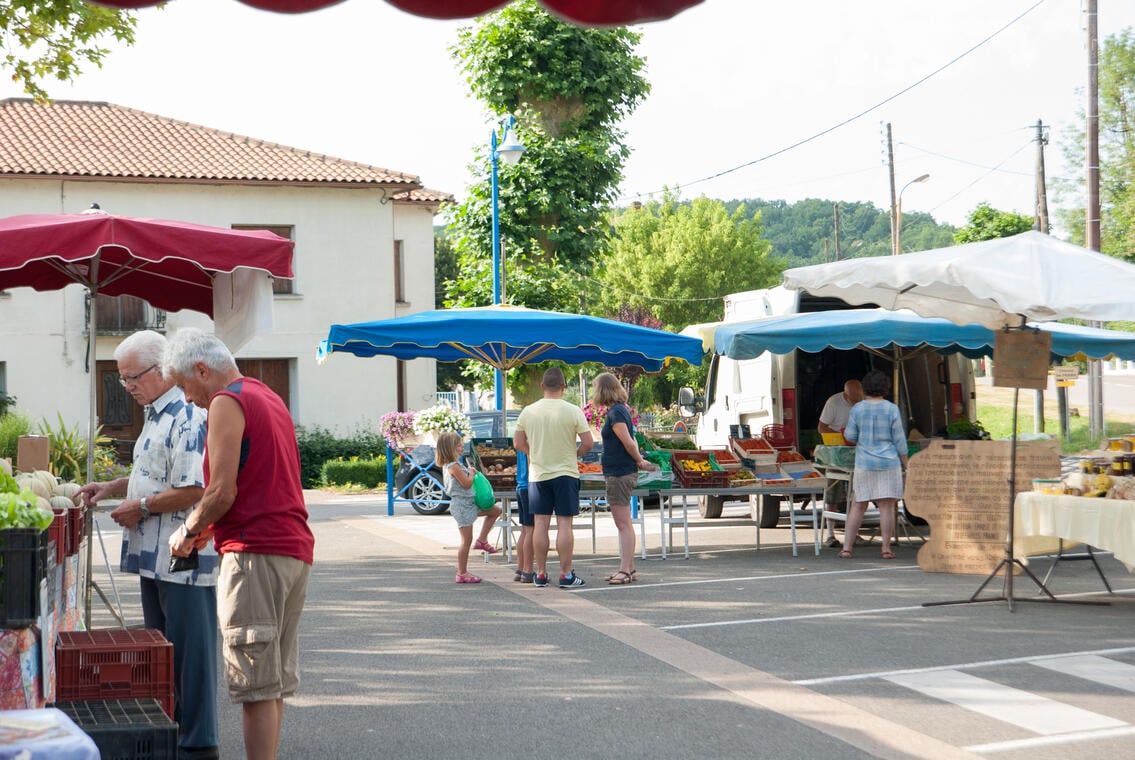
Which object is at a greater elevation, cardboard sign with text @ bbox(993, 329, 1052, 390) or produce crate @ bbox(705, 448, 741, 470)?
cardboard sign with text @ bbox(993, 329, 1052, 390)

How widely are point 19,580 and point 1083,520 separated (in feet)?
25.4

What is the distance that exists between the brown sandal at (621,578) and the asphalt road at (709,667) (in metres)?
0.16

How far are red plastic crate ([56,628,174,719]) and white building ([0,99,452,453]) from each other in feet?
77.6

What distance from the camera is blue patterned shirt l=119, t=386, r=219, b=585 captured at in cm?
564

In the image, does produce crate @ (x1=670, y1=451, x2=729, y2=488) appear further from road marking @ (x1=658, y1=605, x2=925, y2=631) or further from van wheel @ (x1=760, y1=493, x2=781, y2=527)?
road marking @ (x1=658, y1=605, x2=925, y2=631)

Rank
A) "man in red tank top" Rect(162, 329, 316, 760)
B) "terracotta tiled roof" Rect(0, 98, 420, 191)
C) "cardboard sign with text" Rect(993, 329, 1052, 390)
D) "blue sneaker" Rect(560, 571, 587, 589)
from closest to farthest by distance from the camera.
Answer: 1. "man in red tank top" Rect(162, 329, 316, 760)
2. "cardboard sign with text" Rect(993, 329, 1052, 390)
3. "blue sneaker" Rect(560, 571, 587, 589)
4. "terracotta tiled roof" Rect(0, 98, 420, 191)

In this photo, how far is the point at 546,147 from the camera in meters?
23.7

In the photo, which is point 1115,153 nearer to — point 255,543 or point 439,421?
point 439,421

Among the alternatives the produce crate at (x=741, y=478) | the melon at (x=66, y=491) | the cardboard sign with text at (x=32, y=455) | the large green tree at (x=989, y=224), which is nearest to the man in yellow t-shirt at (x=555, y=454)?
the produce crate at (x=741, y=478)

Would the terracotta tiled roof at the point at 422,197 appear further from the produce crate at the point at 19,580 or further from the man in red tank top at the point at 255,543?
the produce crate at the point at 19,580

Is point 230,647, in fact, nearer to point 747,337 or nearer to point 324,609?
point 324,609

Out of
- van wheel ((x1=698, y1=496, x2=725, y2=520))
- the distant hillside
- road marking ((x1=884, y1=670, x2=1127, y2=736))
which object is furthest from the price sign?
the distant hillside

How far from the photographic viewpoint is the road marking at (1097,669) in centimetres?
712

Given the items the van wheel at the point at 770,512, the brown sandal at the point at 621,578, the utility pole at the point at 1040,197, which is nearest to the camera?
the brown sandal at the point at 621,578
